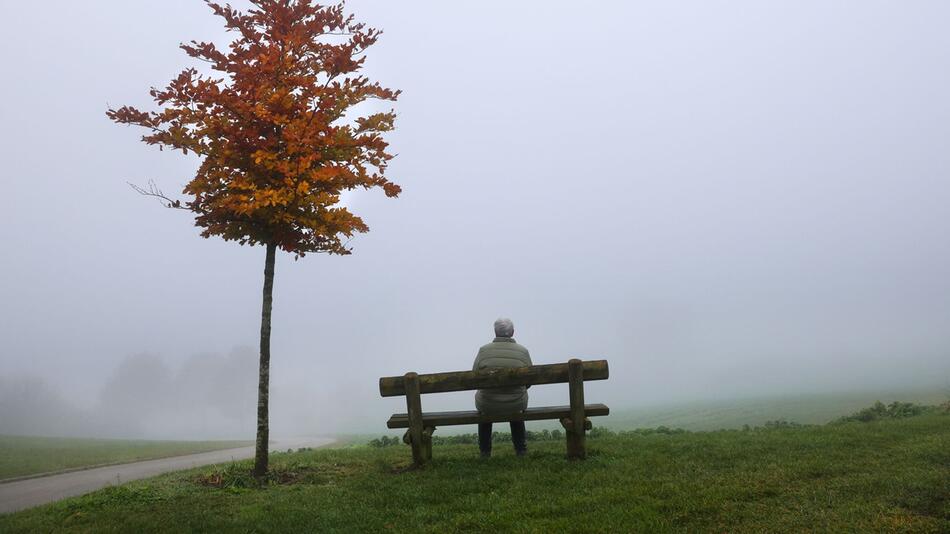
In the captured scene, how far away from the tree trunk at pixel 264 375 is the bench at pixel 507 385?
9.46ft

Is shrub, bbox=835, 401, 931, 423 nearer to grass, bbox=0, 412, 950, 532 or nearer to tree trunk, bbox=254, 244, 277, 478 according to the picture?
grass, bbox=0, 412, 950, 532

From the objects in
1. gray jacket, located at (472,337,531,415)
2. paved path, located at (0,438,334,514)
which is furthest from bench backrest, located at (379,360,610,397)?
paved path, located at (0,438,334,514)

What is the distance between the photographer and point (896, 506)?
18.3ft

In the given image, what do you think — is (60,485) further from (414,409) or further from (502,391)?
(502,391)

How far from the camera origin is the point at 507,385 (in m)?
8.83

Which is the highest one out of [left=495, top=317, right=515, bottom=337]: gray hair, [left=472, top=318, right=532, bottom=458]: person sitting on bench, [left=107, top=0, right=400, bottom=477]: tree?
[left=107, top=0, right=400, bottom=477]: tree

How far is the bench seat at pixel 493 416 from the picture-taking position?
9055 millimetres

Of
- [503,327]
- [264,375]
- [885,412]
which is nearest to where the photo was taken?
[503,327]

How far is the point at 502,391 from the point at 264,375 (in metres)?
4.68

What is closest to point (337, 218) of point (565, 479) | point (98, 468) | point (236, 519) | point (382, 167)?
point (382, 167)

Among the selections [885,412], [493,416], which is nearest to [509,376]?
[493,416]

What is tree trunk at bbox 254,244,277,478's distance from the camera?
10258 mm

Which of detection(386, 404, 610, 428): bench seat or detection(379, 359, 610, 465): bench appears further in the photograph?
detection(386, 404, 610, 428): bench seat

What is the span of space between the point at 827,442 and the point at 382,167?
31.7ft
